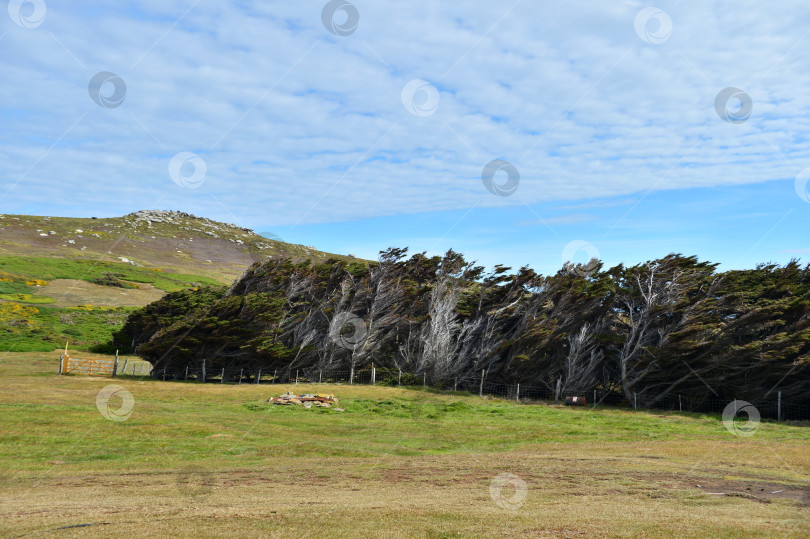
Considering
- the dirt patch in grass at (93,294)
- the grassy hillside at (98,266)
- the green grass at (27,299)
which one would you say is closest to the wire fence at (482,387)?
the grassy hillside at (98,266)

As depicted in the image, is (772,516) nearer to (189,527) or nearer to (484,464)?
(484,464)

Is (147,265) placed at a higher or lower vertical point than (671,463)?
higher

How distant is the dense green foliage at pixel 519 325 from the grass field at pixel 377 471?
5379 mm

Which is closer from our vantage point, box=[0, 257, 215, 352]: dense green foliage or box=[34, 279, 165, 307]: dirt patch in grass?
box=[0, 257, 215, 352]: dense green foliage

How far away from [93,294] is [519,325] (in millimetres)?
59478

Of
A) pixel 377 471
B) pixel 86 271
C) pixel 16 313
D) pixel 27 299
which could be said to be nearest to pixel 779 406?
pixel 377 471

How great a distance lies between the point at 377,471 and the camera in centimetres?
1591


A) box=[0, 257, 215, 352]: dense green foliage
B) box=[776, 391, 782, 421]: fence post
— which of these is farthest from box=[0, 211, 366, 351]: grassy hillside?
box=[776, 391, 782, 421]: fence post

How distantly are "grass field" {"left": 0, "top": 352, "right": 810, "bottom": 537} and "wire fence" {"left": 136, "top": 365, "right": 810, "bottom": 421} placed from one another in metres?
4.62

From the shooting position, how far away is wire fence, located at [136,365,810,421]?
33.2 metres

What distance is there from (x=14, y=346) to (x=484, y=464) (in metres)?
44.3

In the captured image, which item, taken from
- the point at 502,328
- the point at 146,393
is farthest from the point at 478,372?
the point at 146,393

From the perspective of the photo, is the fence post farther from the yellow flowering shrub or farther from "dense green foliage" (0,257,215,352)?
the yellow flowering shrub

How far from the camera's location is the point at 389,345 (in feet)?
143
